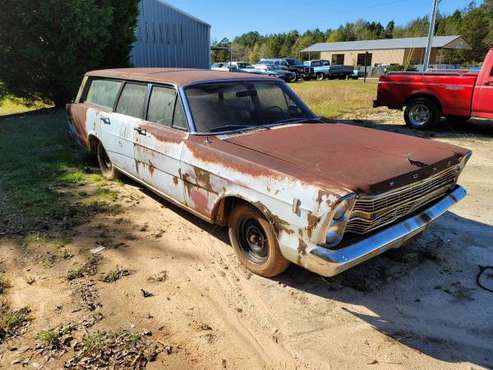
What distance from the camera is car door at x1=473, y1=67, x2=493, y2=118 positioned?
29.7 ft

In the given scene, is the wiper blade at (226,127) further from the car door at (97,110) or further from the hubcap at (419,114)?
the hubcap at (419,114)

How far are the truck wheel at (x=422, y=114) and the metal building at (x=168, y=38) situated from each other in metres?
12.9

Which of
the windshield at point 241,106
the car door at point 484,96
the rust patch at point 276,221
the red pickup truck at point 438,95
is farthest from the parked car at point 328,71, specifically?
the rust patch at point 276,221

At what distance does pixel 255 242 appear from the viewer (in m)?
3.52

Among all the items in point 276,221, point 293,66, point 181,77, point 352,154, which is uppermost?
point 293,66

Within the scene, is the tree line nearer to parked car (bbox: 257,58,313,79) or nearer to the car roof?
parked car (bbox: 257,58,313,79)

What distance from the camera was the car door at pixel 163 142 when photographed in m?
4.03

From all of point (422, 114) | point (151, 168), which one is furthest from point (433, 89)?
point (151, 168)

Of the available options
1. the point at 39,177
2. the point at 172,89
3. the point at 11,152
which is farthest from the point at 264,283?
the point at 11,152

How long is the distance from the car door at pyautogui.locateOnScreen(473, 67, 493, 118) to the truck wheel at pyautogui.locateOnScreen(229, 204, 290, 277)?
26.9 feet

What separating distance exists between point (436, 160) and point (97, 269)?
312 centimetres

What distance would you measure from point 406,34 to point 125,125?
81.0 metres

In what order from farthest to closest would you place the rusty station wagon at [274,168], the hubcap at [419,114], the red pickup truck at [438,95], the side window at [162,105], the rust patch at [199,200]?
the hubcap at [419,114] → the red pickup truck at [438,95] → the side window at [162,105] → the rust patch at [199,200] → the rusty station wagon at [274,168]

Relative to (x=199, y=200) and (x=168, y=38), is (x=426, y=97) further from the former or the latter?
(x=168, y=38)
